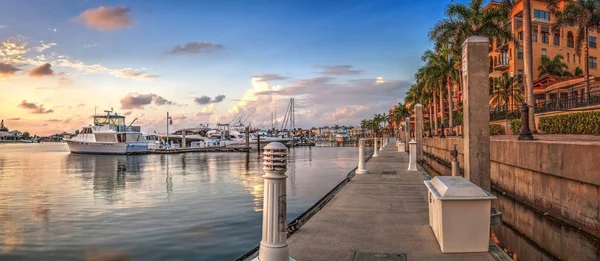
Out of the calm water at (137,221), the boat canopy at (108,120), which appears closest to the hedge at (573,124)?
the calm water at (137,221)

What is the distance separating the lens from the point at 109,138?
7275 cm

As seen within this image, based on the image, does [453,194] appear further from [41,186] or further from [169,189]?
[41,186]

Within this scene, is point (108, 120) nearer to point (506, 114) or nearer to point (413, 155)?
point (506, 114)

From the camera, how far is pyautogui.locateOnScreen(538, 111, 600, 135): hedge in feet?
56.9

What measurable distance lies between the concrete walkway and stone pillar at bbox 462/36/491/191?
1344mm

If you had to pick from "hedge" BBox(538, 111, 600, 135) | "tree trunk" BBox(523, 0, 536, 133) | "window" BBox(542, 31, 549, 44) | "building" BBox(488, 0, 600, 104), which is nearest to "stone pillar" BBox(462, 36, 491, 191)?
"hedge" BBox(538, 111, 600, 135)

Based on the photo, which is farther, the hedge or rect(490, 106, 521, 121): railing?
rect(490, 106, 521, 121): railing

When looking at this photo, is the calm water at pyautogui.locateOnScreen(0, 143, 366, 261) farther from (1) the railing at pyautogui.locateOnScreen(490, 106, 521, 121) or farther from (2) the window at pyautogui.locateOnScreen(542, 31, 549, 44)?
(2) the window at pyautogui.locateOnScreen(542, 31, 549, 44)

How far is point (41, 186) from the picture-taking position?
24.8 m

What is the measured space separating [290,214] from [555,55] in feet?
196

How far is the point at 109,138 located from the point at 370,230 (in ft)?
241

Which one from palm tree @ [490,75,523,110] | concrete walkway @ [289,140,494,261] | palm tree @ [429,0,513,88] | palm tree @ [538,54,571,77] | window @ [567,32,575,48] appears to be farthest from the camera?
window @ [567,32,575,48]

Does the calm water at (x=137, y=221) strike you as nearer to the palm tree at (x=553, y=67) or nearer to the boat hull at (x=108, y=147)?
the palm tree at (x=553, y=67)

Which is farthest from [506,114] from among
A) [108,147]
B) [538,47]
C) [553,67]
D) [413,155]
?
[108,147]
